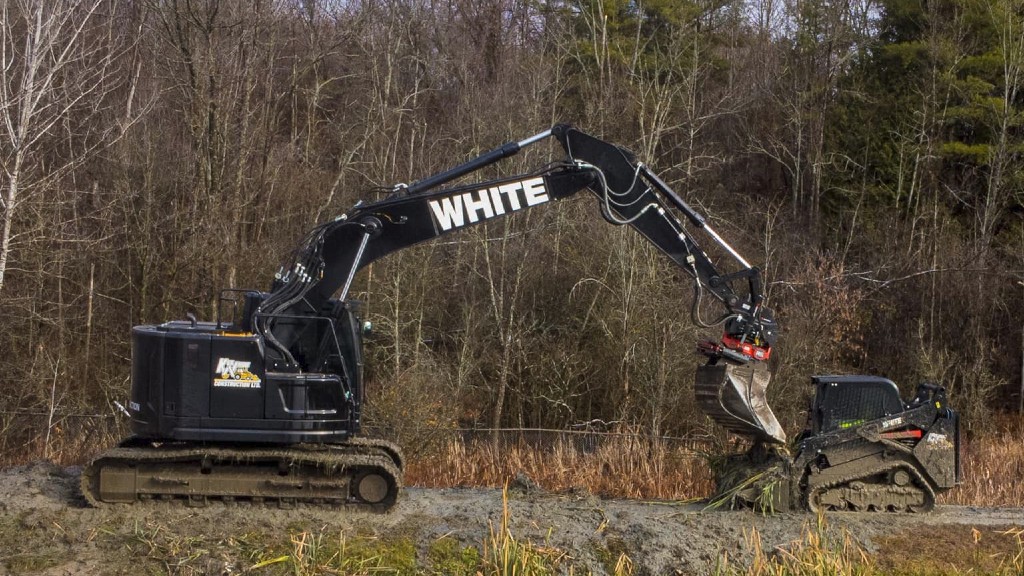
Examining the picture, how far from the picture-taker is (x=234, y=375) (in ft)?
30.6

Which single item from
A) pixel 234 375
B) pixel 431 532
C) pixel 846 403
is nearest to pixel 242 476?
pixel 234 375

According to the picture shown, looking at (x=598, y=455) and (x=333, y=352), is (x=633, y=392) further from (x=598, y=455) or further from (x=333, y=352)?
(x=333, y=352)

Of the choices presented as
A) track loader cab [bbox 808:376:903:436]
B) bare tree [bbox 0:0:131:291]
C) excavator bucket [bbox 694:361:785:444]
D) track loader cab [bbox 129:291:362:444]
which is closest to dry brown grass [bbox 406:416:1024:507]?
excavator bucket [bbox 694:361:785:444]

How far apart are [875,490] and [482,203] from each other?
4811 millimetres

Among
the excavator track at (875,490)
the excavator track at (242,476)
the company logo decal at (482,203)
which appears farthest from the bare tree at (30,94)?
the excavator track at (875,490)

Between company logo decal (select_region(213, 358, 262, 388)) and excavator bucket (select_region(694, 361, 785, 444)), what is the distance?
4.27m

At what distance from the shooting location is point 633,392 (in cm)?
2022

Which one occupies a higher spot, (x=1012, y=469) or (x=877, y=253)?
(x=877, y=253)

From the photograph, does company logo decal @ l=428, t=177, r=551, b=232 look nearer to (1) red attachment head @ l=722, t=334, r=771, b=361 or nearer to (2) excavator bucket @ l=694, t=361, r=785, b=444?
(1) red attachment head @ l=722, t=334, r=771, b=361

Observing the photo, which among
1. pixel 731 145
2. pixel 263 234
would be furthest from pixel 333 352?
pixel 731 145

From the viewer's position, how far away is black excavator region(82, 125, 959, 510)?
30.6 ft

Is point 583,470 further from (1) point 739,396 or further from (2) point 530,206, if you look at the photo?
(2) point 530,206

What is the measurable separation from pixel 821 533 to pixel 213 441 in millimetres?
5335

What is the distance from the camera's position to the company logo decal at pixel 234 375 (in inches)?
366
